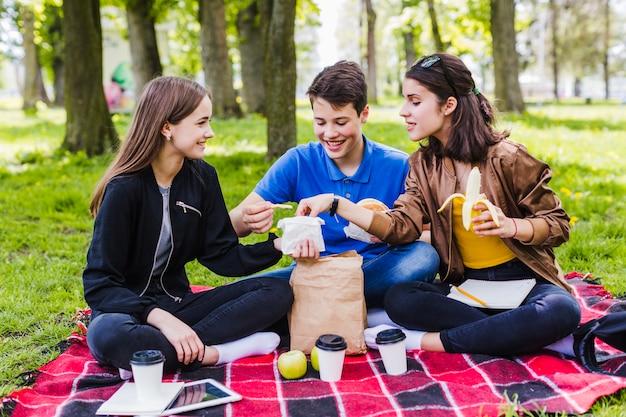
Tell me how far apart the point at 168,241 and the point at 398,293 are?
1.10 m

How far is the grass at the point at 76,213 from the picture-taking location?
10.9ft

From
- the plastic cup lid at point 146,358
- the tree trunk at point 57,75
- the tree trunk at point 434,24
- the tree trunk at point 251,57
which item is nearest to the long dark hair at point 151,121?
the plastic cup lid at point 146,358

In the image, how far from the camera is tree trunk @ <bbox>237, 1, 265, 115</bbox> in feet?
51.5

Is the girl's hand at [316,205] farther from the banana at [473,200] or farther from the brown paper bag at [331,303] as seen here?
the banana at [473,200]

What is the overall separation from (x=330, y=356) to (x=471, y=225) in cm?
87

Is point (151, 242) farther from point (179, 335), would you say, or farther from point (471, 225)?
point (471, 225)

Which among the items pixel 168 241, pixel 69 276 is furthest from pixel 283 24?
pixel 168 241

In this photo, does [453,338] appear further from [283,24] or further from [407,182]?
[283,24]

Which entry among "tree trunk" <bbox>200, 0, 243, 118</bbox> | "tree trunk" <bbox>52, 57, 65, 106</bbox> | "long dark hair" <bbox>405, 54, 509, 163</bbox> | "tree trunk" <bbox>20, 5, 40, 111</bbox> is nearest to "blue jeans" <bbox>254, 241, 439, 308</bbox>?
"long dark hair" <bbox>405, 54, 509, 163</bbox>

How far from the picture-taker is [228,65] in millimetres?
13531

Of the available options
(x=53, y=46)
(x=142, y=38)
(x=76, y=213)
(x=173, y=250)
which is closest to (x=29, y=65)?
(x=53, y=46)

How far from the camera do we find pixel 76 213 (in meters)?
5.89

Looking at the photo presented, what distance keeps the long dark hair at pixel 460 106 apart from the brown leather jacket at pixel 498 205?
0.07m

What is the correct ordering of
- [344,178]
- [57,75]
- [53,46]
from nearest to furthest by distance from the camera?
[344,178]
[53,46]
[57,75]
